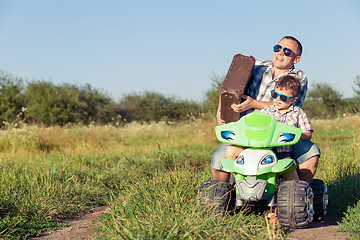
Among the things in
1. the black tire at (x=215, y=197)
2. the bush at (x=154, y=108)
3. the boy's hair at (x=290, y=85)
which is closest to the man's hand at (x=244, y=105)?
the boy's hair at (x=290, y=85)

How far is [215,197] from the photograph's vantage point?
347cm

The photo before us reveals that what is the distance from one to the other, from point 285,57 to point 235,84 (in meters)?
0.68

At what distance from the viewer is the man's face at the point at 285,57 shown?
409 cm

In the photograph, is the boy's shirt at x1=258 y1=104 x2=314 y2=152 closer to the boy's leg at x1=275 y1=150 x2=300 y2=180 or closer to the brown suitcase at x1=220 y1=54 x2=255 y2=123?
the boy's leg at x1=275 y1=150 x2=300 y2=180

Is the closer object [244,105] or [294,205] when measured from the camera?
[294,205]

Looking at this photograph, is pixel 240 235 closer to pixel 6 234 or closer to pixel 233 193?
pixel 233 193

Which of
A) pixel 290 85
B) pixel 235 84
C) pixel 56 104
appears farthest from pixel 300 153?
pixel 56 104

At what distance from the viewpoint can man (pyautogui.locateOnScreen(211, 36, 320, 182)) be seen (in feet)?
12.6

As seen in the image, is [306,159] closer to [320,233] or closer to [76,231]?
[320,233]

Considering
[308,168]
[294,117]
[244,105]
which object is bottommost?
[308,168]

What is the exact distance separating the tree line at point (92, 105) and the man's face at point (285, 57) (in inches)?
410

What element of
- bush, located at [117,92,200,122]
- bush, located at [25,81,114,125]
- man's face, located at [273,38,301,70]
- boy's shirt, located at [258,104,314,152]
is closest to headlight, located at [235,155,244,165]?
boy's shirt, located at [258,104,314,152]

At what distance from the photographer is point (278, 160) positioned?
338cm

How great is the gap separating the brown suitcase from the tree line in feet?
35.1
